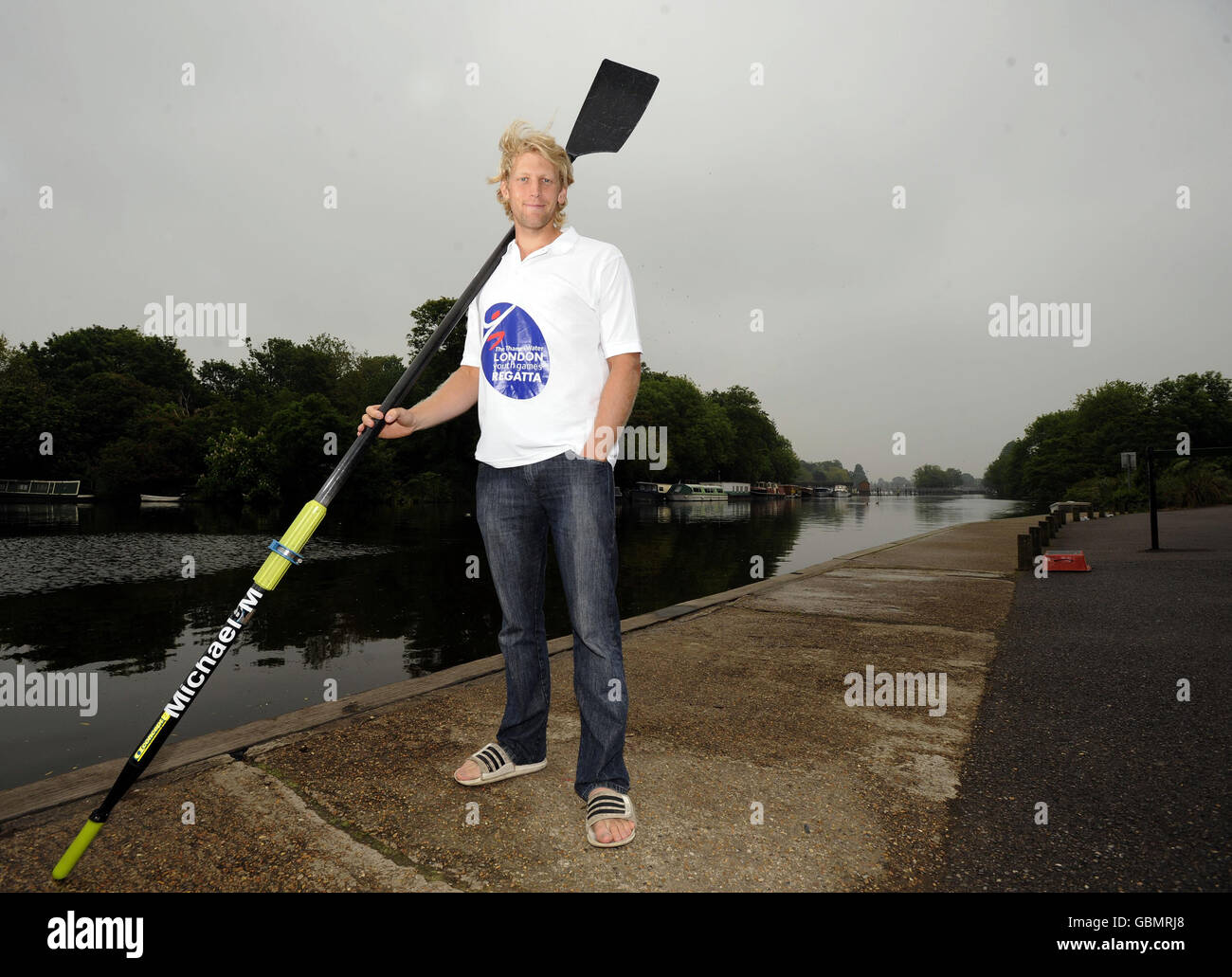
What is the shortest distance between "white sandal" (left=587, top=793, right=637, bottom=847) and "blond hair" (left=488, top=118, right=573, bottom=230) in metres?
2.27

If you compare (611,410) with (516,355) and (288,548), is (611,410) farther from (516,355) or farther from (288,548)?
(288,548)

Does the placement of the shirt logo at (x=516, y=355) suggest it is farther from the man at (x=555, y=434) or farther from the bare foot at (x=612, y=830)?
the bare foot at (x=612, y=830)

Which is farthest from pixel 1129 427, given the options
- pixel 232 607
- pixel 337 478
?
pixel 337 478

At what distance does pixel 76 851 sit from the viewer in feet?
7.04

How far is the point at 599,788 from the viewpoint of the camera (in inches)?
102

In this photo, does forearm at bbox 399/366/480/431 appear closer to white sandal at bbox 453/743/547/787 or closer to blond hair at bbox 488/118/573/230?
blond hair at bbox 488/118/573/230

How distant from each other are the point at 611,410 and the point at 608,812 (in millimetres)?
1433

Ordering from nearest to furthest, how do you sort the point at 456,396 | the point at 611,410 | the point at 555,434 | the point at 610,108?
1. the point at 611,410
2. the point at 555,434
3. the point at 456,396
4. the point at 610,108

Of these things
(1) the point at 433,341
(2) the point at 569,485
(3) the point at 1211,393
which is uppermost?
(3) the point at 1211,393

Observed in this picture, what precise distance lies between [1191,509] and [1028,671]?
96.6ft

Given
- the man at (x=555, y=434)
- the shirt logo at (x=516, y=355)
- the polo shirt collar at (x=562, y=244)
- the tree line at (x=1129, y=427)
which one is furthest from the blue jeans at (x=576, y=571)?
the tree line at (x=1129, y=427)
